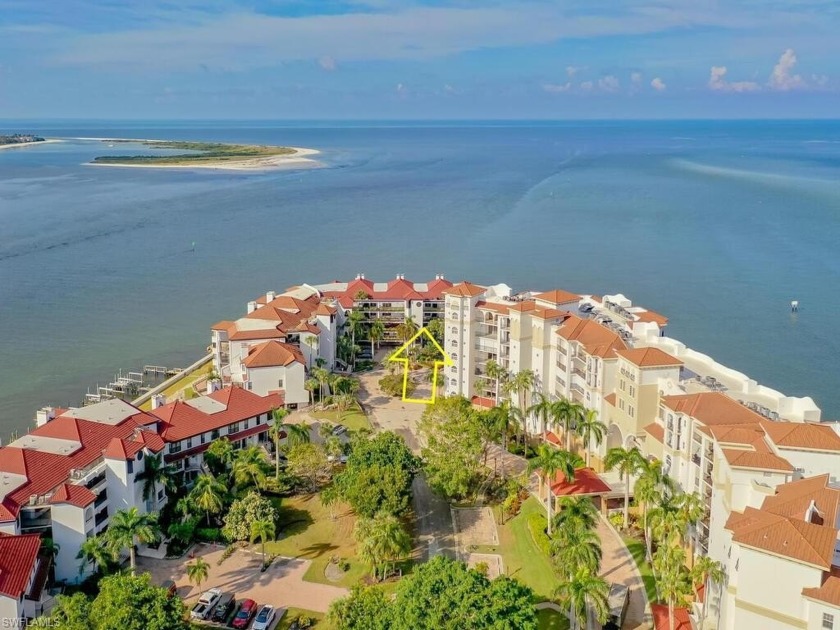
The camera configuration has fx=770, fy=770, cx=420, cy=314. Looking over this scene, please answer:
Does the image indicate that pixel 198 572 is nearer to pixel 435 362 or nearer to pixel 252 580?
pixel 252 580

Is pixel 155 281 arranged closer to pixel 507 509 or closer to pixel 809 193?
pixel 507 509

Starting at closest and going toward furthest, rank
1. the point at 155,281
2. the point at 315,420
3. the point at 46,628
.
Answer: the point at 46,628
the point at 315,420
the point at 155,281

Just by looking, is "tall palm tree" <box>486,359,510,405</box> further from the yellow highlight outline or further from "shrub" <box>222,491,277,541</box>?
"shrub" <box>222,491,277,541</box>

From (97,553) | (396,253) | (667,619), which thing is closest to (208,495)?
(97,553)

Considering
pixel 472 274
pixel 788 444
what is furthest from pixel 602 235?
pixel 788 444

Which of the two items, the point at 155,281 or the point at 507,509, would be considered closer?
the point at 507,509

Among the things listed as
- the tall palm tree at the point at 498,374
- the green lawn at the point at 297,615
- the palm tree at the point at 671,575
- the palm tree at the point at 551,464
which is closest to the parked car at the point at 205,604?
the green lawn at the point at 297,615

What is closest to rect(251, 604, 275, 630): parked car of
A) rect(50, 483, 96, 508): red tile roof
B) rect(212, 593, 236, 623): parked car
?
rect(212, 593, 236, 623): parked car
